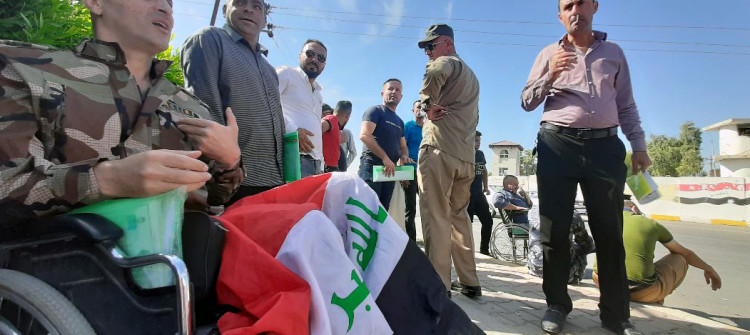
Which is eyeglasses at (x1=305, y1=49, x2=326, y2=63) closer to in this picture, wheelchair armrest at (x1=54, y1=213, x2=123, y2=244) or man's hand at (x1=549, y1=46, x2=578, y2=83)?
man's hand at (x1=549, y1=46, x2=578, y2=83)

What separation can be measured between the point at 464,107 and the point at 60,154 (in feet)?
9.31

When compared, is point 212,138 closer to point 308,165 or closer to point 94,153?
point 94,153

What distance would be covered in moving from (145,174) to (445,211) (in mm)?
2578

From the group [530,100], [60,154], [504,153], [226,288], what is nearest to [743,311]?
[530,100]

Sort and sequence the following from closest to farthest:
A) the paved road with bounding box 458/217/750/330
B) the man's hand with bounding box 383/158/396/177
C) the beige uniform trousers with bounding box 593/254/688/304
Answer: the beige uniform trousers with bounding box 593/254/688/304, the paved road with bounding box 458/217/750/330, the man's hand with bounding box 383/158/396/177

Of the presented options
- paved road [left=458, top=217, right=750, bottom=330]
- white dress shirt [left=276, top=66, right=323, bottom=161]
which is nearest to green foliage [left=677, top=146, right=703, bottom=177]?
paved road [left=458, top=217, right=750, bottom=330]

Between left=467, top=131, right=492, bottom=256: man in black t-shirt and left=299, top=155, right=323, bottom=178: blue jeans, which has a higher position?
left=299, top=155, right=323, bottom=178: blue jeans

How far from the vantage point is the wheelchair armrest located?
2.92 feet

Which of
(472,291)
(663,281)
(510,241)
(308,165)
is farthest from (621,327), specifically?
(510,241)

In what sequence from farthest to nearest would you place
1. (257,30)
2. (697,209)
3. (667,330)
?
(697,209) < (667,330) < (257,30)

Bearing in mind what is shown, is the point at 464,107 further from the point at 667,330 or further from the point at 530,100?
the point at 667,330

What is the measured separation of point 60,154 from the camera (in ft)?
3.80

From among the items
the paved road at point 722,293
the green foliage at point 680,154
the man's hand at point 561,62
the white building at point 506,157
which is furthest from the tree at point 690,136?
the man's hand at point 561,62

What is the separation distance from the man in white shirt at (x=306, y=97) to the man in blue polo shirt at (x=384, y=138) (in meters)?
1.37
